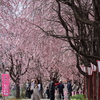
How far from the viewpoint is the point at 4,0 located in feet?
36.0

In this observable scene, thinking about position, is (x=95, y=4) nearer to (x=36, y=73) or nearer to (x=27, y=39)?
(x=27, y=39)

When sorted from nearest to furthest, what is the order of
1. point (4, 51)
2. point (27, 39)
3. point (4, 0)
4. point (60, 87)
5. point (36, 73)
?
point (4, 0) → point (27, 39) → point (60, 87) → point (4, 51) → point (36, 73)

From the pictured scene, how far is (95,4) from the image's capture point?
9727 mm

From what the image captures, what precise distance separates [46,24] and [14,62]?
15.7m

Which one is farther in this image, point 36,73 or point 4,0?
point 36,73

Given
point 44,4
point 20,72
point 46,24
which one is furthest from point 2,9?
point 20,72

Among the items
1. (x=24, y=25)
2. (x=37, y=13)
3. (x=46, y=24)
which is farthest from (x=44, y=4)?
(x=24, y=25)

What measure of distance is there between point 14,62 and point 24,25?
14.4 m

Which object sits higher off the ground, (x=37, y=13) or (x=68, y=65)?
(x=37, y=13)

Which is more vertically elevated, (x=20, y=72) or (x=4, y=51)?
(x=4, y=51)

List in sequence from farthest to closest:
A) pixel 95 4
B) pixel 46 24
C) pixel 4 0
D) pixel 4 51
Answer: pixel 4 51
pixel 46 24
pixel 4 0
pixel 95 4

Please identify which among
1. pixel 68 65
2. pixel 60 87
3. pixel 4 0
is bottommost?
pixel 60 87

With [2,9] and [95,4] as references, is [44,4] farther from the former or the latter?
[95,4]

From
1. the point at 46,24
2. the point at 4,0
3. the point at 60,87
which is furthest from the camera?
the point at 60,87
